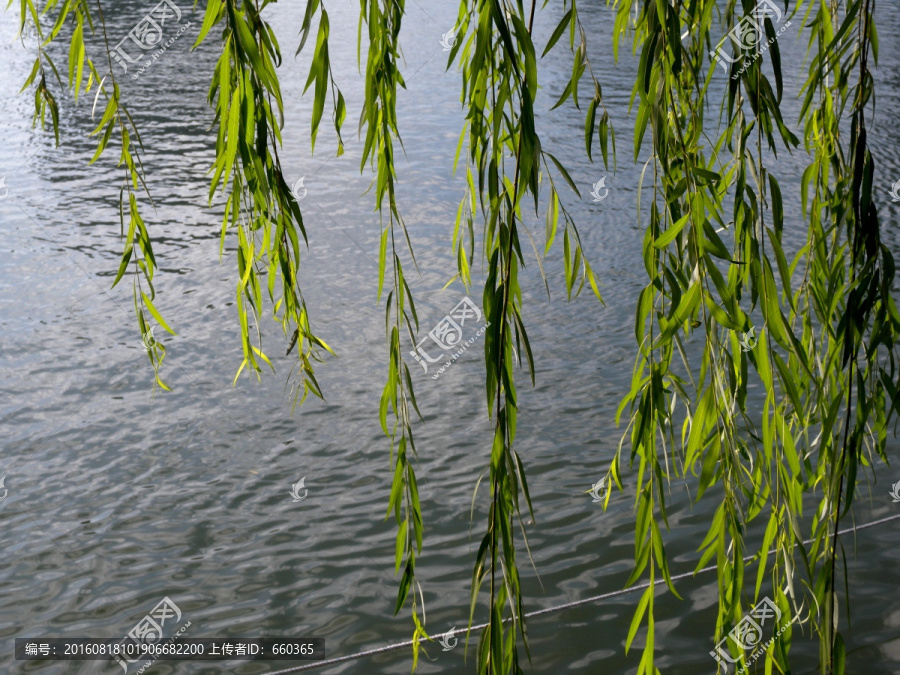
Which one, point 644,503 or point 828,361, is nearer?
point 644,503

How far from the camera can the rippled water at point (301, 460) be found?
2.02m

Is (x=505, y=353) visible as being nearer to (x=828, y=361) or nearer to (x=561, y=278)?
(x=828, y=361)

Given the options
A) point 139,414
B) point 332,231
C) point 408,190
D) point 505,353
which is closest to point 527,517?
point 139,414

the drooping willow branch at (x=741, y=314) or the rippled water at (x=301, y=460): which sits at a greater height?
the drooping willow branch at (x=741, y=314)

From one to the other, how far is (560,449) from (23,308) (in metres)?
2.14

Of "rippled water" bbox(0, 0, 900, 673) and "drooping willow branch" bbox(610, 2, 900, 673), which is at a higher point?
"drooping willow branch" bbox(610, 2, 900, 673)

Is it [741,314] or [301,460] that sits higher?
[741,314]

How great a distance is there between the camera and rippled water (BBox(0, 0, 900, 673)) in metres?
2.02

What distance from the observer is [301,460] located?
8.39ft

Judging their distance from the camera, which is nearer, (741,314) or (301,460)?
(741,314)

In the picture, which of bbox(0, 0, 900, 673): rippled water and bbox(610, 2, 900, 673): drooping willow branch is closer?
bbox(610, 2, 900, 673): drooping willow branch

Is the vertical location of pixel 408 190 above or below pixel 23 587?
above

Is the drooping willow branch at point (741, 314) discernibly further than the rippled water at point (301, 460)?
No

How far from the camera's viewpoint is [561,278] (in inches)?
141
